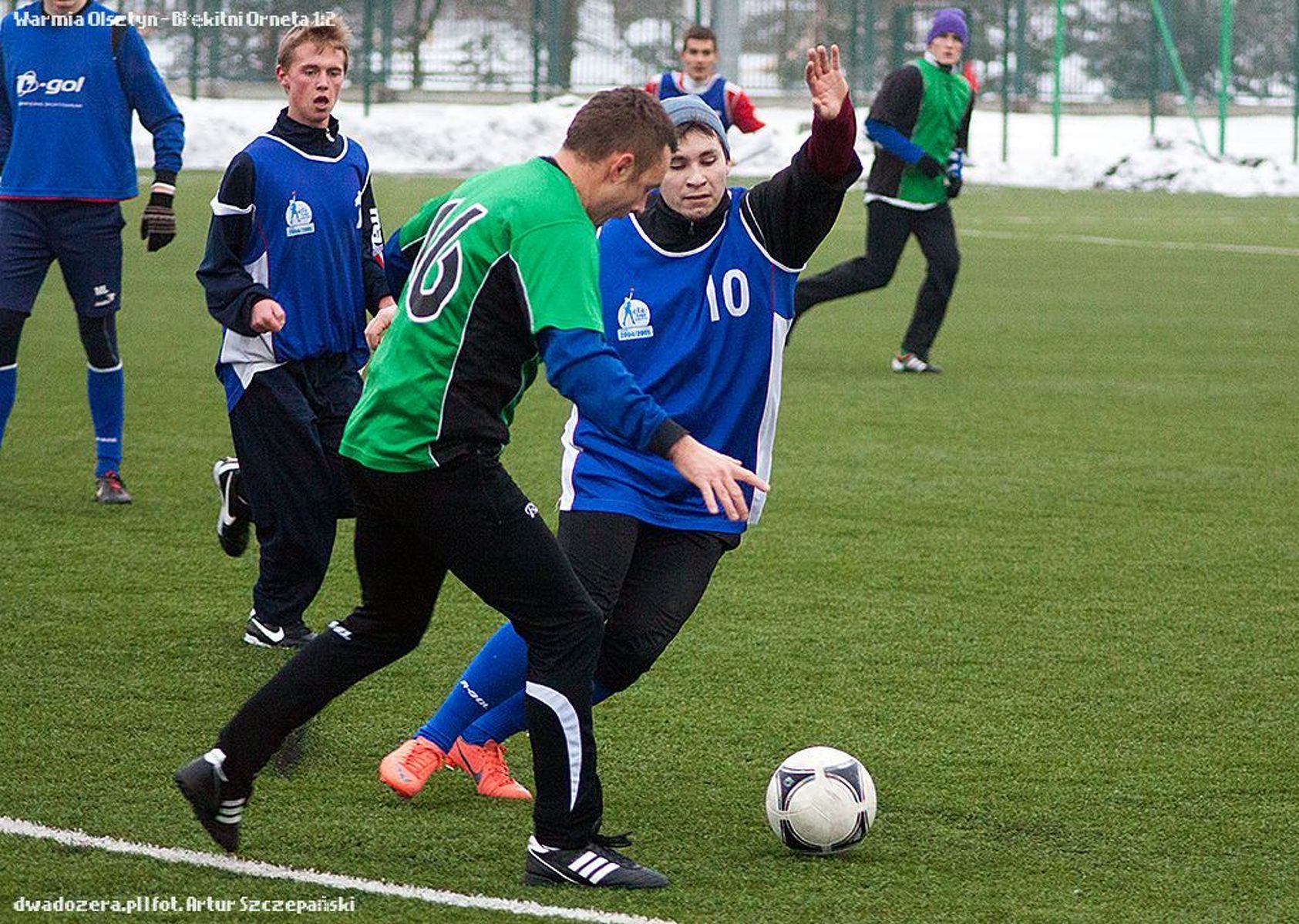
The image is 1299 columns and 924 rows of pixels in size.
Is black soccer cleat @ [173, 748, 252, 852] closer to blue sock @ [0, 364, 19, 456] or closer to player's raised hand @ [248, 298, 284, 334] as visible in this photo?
player's raised hand @ [248, 298, 284, 334]

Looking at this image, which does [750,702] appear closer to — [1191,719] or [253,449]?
[1191,719]

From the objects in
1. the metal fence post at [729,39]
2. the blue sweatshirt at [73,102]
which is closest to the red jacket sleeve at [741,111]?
the blue sweatshirt at [73,102]

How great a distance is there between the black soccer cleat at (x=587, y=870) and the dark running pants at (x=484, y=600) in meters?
0.03

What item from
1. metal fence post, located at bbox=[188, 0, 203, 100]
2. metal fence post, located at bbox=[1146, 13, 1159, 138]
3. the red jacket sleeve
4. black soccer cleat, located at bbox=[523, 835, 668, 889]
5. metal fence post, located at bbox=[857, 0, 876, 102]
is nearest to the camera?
black soccer cleat, located at bbox=[523, 835, 668, 889]

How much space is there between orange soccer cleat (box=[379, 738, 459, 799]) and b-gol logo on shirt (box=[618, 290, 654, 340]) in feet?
3.74

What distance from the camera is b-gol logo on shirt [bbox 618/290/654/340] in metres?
4.82

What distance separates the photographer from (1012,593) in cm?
695

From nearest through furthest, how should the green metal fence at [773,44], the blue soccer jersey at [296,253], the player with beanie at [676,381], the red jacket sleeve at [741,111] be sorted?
the player with beanie at [676,381] → the blue soccer jersey at [296,253] → the red jacket sleeve at [741,111] → the green metal fence at [773,44]

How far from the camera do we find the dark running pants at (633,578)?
4.61 meters

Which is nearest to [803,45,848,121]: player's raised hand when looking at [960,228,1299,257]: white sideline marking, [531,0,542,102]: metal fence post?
[960,228,1299,257]: white sideline marking

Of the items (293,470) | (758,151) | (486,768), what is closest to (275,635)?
(293,470)

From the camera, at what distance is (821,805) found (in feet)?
14.3

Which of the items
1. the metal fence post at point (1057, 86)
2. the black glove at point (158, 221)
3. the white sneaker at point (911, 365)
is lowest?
the white sneaker at point (911, 365)

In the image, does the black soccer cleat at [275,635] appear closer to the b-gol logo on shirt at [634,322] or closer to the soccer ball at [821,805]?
the b-gol logo on shirt at [634,322]
